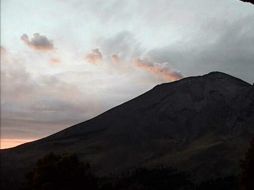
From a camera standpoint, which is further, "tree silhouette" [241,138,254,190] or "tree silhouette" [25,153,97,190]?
"tree silhouette" [25,153,97,190]

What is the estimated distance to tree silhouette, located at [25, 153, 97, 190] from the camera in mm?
51750

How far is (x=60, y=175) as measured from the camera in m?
52.6

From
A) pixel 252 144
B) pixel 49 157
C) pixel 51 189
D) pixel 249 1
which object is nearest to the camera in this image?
pixel 249 1

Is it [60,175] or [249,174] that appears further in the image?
[60,175]

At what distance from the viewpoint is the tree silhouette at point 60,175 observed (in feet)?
170

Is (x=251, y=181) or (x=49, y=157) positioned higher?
(x=49, y=157)

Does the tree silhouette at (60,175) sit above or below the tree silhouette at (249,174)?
above

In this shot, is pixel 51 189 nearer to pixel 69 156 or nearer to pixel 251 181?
pixel 69 156

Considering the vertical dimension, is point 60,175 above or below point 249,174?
above

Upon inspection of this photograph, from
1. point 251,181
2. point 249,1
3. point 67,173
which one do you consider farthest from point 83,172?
point 249,1

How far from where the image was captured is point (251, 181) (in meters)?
39.4

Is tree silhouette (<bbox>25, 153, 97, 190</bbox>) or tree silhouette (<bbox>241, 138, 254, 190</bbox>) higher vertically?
tree silhouette (<bbox>25, 153, 97, 190</bbox>)

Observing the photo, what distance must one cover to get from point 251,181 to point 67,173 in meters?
20.9

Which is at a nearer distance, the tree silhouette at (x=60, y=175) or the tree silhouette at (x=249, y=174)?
the tree silhouette at (x=249, y=174)
